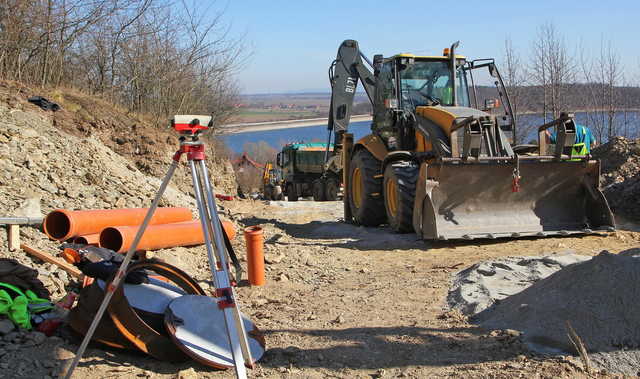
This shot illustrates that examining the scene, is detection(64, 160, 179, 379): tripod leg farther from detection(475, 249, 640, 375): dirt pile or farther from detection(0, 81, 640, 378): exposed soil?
detection(475, 249, 640, 375): dirt pile

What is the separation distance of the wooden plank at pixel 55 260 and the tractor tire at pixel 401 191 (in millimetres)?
5030

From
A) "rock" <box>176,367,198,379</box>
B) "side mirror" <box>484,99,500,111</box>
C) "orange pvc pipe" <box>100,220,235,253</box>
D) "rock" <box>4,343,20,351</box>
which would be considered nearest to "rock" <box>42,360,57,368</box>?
"rock" <box>4,343,20,351</box>

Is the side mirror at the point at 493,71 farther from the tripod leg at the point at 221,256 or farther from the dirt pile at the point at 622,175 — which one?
the tripod leg at the point at 221,256

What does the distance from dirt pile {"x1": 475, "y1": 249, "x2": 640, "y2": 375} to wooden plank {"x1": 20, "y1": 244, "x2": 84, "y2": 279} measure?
11.8 ft

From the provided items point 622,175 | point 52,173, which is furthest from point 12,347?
point 622,175

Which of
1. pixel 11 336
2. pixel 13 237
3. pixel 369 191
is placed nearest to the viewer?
pixel 11 336

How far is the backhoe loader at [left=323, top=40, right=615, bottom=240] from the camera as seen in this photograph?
27.9 feet

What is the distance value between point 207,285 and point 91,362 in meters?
2.50

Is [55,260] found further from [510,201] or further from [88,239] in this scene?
[510,201]

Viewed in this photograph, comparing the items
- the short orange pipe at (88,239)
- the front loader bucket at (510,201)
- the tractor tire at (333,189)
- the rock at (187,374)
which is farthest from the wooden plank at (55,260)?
the tractor tire at (333,189)

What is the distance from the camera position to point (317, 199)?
2252 centimetres

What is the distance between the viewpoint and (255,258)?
6676 mm

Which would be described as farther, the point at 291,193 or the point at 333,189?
the point at 291,193

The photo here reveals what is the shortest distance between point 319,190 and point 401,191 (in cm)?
1357
